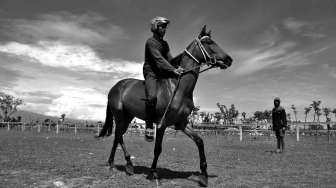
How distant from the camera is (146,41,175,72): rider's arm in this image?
7272 mm

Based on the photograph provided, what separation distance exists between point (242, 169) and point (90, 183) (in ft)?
15.3

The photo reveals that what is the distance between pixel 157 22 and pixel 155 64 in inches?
42.2

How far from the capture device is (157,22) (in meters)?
7.71

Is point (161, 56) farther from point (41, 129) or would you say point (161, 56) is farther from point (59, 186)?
point (41, 129)

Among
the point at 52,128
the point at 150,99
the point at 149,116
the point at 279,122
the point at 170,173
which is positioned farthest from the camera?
the point at 52,128

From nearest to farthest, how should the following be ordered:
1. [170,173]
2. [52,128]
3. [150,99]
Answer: [150,99] → [170,173] → [52,128]

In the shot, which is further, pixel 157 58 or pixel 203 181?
pixel 157 58

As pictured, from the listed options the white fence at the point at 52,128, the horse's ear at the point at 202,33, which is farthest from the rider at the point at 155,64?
the white fence at the point at 52,128

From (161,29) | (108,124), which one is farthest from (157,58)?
(108,124)

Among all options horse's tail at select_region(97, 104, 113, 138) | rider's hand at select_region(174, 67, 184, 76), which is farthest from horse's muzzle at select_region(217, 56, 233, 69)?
horse's tail at select_region(97, 104, 113, 138)

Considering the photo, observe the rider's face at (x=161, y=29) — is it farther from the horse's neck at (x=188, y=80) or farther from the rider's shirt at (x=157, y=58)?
the horse's neck at (x=188, y=80)

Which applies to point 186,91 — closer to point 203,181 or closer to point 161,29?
point 161,29

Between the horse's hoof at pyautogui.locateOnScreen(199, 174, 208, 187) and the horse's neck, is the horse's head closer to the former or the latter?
the horse's neck

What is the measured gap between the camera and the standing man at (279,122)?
15492 millimetres
